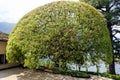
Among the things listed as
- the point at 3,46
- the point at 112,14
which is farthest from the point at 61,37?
the point at 112,14

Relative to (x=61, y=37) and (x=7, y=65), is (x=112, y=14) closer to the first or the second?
(x=61, y=37)

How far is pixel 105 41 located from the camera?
18.0 meters

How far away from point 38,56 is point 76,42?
3.15 m

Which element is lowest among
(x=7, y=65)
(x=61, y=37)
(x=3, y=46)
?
(x=7, y=65)

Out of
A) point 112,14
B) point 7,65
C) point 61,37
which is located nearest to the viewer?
point 61,37

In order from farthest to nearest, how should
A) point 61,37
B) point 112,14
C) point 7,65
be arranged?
point 112,14, point 7,65, point 61,37

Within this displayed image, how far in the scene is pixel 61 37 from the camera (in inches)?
666

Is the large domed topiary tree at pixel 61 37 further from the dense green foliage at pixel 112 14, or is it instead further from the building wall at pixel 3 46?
the dense green foliage at pixel 112 14

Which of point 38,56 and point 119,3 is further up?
point 119,3

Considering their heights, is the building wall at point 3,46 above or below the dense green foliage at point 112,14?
below

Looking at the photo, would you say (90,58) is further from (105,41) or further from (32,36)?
(32,36)

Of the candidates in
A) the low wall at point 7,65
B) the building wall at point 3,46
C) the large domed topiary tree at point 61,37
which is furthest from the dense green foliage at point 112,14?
the building wall at point 3,46

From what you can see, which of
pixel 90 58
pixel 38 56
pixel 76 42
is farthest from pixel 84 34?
pixel 38 56

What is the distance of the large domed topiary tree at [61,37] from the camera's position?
1692 cm
